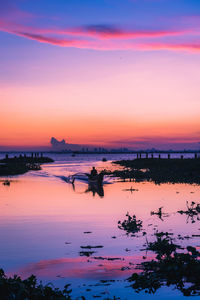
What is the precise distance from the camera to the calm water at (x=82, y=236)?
10203 mm

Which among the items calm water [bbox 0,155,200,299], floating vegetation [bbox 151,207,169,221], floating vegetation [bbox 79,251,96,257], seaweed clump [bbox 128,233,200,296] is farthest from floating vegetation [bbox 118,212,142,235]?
seaweed clump [bbox 128,233,200,296]

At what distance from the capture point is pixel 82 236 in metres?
15.3

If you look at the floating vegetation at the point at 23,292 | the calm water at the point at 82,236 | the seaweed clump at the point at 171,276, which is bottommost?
the calm water at the point at 82,236

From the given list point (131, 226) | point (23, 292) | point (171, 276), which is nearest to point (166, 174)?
point (131, 226)

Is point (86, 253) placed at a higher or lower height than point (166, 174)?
lower

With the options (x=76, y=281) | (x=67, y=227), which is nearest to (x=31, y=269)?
(x=76, y=281)

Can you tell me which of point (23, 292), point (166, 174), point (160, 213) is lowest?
point (160, 213)

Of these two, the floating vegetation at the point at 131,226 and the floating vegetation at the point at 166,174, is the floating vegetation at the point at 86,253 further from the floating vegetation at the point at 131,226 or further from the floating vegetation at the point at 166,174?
the floating vegetation at the point at 166,174

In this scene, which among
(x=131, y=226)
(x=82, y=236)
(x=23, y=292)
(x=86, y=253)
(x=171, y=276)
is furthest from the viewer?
(x=131, y=226)

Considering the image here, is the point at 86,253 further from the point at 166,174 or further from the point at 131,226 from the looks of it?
the point at 166,174

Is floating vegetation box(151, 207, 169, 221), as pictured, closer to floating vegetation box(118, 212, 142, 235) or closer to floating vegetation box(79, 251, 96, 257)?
floating vegetation box(118, 212, 142, 235)

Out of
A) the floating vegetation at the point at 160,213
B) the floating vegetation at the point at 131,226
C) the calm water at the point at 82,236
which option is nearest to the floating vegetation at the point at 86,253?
the calm water at the point at 82,236

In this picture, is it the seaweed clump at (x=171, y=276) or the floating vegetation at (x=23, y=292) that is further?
the seaweed clump at (x=171, y=276)

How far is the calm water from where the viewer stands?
1020 cm
